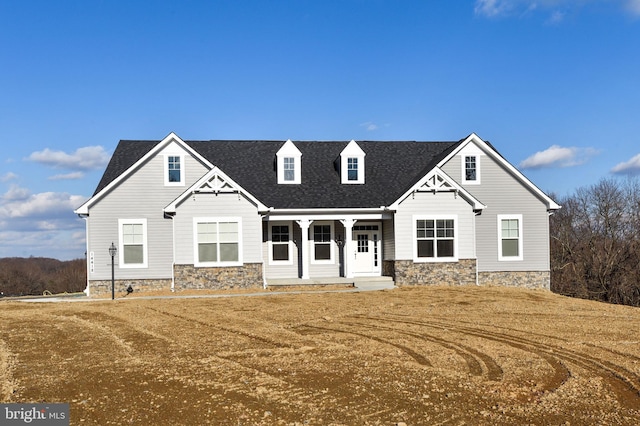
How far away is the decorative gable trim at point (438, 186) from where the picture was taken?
934 inches

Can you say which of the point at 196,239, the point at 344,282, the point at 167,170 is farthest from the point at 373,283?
the point at 167,170

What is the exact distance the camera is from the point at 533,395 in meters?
7.66

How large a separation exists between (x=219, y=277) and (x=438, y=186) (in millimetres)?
9483

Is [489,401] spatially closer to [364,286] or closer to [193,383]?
[193,383]

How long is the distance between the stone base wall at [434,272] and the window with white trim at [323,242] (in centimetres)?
341

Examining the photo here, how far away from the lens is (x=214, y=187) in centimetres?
2309

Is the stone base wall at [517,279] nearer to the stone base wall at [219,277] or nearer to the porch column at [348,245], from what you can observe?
the porch column at [348,245]

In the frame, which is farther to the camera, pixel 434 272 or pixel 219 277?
pixel 434 272

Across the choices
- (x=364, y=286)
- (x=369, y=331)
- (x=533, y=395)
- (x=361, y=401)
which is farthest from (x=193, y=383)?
(x=364, y=286)

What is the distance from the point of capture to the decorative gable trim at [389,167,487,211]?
23.7 m

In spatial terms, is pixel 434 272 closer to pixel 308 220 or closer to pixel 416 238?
pixel 416 238

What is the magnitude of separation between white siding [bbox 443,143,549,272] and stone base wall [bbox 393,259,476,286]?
7.06ft

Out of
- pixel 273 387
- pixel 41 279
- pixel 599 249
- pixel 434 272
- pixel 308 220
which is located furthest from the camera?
pixel 41 279

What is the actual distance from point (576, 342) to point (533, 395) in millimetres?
4795
